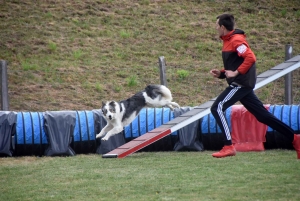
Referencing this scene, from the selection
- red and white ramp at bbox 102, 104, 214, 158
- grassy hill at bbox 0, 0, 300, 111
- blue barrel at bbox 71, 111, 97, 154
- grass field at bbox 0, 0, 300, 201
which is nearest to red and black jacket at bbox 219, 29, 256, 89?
grass field at bbox 0, 0, 300, 201

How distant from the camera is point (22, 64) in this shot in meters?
13.4

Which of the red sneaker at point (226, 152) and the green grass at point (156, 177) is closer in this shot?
the green grass at point (156, 177)

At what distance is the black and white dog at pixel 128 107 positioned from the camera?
8273 mm

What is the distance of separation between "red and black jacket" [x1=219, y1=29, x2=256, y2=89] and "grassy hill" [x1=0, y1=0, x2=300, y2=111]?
624 cm

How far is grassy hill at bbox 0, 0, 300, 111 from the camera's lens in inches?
496

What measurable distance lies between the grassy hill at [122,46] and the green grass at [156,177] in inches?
183

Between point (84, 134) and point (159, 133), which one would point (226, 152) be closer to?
point (159, 133)

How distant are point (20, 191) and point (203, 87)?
818cm

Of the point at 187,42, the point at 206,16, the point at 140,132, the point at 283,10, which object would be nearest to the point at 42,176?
the point at 140,132

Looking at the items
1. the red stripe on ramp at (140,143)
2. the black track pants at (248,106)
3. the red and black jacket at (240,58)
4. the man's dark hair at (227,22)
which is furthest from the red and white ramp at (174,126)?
the man's dark hair at (227,22)

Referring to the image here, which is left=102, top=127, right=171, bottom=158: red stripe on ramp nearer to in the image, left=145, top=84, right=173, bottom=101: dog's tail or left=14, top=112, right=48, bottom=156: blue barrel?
left=145, top=84, right=173, bottom=101: dog's tail

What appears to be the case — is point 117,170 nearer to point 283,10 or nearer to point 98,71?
point 98,71

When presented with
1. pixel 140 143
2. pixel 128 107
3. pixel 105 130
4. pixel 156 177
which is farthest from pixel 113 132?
pixel 156 177

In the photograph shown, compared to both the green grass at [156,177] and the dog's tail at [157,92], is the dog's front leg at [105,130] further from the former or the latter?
the dog's tail at [157,92]
